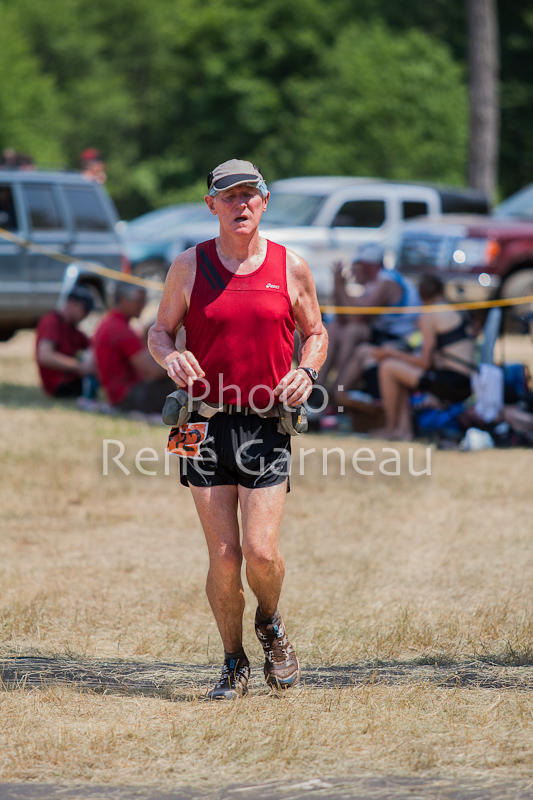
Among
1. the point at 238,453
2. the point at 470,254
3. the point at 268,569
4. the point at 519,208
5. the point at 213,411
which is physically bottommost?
the point at 470,254

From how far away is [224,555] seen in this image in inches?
181

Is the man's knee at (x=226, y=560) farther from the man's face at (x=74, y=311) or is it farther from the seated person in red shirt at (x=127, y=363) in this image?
the man's face at (x=74, y=311)

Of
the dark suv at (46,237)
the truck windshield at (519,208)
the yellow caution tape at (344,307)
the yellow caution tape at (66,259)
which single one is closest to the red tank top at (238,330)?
the yellow caution tape at (344,307)

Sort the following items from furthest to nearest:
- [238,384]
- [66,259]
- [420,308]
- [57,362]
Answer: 1. [66,259]
2. [57,362]
3. [420,308]
4. [238,384]

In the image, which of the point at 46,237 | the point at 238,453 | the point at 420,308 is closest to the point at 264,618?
the point at 238,453

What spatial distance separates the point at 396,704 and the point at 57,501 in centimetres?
443

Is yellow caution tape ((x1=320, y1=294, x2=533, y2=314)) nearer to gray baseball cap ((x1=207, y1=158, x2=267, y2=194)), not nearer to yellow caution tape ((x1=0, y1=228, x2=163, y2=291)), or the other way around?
yellow caution tape ((x1=0, y1=228, x2=163, y2=291))

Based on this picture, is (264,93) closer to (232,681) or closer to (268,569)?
(268,569)

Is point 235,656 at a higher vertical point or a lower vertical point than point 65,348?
higher

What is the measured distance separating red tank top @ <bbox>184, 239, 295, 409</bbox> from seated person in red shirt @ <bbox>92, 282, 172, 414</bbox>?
6.79m

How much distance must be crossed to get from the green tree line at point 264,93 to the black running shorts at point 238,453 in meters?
29.3

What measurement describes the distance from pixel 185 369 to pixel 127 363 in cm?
754

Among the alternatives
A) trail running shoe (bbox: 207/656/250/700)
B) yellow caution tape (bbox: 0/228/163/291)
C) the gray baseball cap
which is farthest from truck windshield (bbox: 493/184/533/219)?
trail running shoe (bbox: 207/656/250/700)

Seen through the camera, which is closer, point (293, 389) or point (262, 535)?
point (293, 389)
